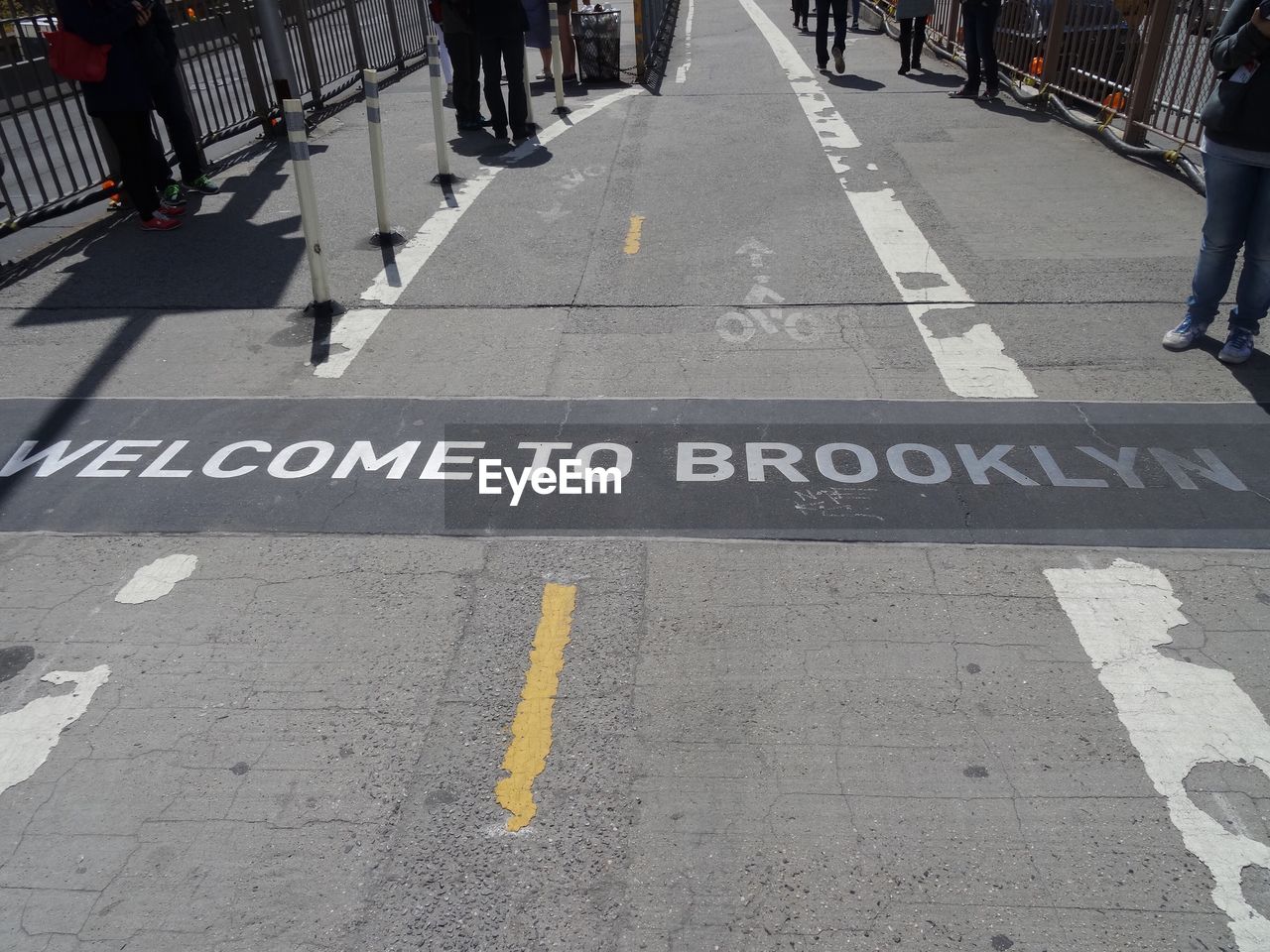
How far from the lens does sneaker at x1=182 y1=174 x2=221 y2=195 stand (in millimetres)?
9359

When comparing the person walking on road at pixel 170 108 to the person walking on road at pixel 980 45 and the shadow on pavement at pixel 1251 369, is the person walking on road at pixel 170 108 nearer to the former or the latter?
the shadow on pavement at pixel 1251 369

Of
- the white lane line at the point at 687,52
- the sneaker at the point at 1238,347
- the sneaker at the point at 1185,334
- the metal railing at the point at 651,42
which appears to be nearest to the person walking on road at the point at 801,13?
the white lane line at the point at 687,52

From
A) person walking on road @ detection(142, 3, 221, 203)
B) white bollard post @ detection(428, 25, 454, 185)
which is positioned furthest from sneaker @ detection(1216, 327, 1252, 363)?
person walking on road @ detection(142, 3, 221, 203)

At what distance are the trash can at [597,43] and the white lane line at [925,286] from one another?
4.05 m

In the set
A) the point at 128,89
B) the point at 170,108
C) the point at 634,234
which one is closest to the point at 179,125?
the point at 170,108

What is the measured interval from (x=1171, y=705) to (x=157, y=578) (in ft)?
13.1

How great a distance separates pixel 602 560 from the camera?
425 centimetres

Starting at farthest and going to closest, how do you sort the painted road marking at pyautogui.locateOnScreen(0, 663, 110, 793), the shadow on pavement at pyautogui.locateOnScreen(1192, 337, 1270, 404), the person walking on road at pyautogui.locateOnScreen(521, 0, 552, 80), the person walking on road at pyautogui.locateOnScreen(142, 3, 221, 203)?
the person walking on road at pyautogui.locateOnScreen(521, 0, 552, 80)
the person walking on road at pyautogui.locateOnScreen(142, 3, 221, 203)
the shadow on pavement at pyautogui.locateOnScreen(1192, 337, 1270, 404)
the painted road marking at pyautogui.locateOnScreen(0, 663, 110, 793)

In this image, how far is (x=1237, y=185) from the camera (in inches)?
216

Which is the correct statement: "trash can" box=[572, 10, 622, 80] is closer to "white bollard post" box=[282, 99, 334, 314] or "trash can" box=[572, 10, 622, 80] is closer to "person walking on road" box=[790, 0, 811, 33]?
"person walking on road" box=[790, 0, 811, 33]

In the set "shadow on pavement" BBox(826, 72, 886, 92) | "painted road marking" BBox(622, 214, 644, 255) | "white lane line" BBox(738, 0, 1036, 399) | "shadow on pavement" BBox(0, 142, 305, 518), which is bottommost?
"white lane line" BBox(738, 0, 1036, 399)

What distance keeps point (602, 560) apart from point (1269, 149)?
421 centimetres

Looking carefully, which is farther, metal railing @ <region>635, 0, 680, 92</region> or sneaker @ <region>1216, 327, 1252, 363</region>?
metal railing @ <region>635, 0, 680, 92</region>

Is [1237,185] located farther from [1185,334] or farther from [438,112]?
[438,112]
